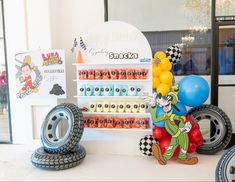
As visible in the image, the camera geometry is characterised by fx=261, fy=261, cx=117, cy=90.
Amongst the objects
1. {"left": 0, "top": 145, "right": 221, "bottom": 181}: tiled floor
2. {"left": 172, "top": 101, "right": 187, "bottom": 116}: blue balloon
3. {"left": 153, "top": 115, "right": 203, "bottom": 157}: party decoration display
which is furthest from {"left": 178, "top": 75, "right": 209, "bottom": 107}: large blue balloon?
{"left": 0, "top": 145, "right": 221, "bottom": 181}: tiled floor

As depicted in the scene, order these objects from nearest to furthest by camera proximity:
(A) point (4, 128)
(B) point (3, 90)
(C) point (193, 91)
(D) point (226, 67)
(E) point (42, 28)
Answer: (C) point (193, 91), (E) point (42, 28), (D) point (226, 67), (B) point (3, 90), (A) point (4, 128)

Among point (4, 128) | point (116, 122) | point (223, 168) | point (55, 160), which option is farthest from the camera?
point (4, 128)

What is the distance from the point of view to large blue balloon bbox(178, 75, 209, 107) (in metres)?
3.50

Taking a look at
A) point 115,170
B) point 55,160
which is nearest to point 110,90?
point 115,170

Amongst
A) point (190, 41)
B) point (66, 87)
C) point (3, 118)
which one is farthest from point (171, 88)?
point (3, 118)

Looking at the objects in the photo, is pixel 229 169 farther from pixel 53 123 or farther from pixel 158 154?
pixel 53 123

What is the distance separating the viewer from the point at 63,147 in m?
3.44

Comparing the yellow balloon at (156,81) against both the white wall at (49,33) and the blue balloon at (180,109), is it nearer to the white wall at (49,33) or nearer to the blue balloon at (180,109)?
the blue balloon at (180,109)

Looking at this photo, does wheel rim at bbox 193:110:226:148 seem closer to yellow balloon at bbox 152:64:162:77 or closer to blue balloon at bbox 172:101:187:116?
blue balloon at bbox 172:101:187:116

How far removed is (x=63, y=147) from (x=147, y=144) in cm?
117

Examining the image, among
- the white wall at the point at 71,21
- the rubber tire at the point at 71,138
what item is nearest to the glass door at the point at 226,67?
the white wall at the point at 71,21

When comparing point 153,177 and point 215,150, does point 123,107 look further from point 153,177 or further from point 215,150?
point 215,150

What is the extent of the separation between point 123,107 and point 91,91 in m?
0.54

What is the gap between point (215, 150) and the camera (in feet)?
12.8
